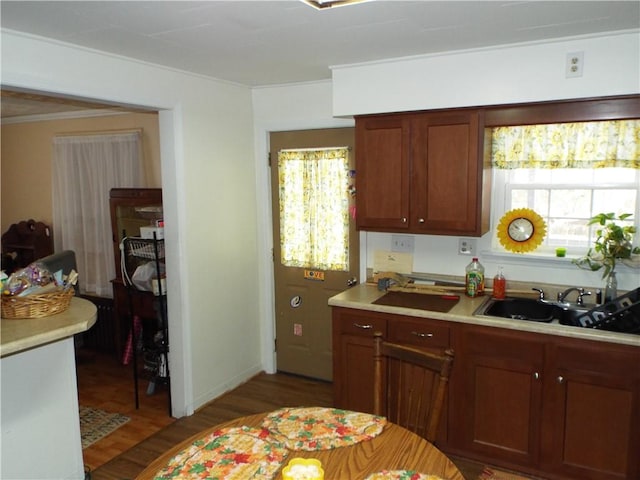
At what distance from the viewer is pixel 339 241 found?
3.93 metres

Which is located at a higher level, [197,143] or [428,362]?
[197,143]

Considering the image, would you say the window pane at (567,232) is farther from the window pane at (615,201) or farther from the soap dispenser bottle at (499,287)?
the soap dispenser bottle at (499,287)

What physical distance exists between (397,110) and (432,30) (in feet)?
2.25

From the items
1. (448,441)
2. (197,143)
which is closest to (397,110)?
(197,143)

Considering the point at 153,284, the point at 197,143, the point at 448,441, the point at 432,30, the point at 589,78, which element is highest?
the point at 432,30

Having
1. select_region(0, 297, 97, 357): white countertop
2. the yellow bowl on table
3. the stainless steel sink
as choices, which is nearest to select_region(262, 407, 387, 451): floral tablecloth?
the yellow bowl on table

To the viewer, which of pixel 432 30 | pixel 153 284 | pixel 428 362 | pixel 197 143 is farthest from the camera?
pixel 153 284

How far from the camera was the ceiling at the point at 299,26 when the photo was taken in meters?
2.14

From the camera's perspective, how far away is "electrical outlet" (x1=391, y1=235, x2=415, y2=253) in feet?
11.8

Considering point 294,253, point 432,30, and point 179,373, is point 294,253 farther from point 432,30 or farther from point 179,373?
point 432,30

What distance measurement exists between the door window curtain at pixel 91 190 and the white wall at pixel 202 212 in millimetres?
1190

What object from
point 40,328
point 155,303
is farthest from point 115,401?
point 40,328

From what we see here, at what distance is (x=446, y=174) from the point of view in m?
3.08

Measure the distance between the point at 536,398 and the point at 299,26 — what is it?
224cm
